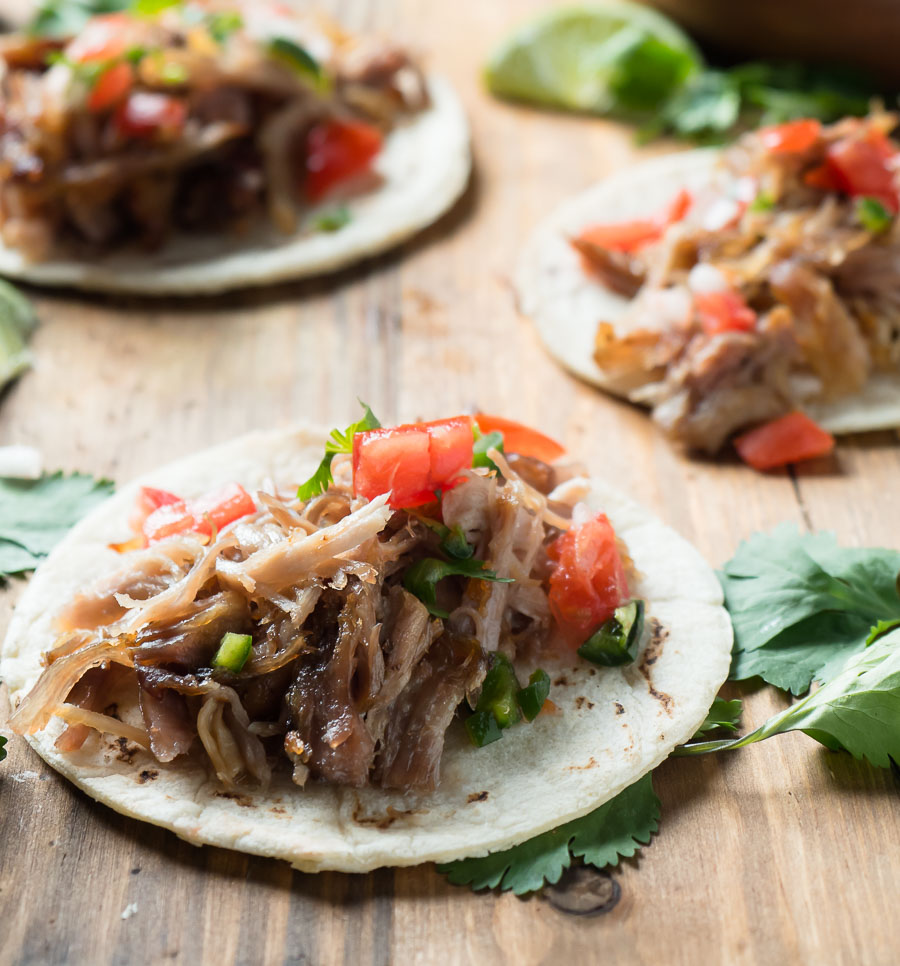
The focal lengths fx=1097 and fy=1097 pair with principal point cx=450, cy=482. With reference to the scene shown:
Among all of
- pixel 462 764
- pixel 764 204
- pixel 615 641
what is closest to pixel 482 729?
pixel 462 764

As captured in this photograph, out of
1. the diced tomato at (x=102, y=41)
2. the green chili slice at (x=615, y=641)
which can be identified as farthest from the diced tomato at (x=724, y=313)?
the diced tomato at (x=102, y=41)

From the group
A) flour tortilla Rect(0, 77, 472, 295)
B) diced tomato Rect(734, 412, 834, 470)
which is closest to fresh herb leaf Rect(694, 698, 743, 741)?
diced tomato Rect(734, 412, 834, 470)

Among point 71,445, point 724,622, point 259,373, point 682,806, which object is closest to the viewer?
point 682,806

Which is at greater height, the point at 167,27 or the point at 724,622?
the point at 167,27

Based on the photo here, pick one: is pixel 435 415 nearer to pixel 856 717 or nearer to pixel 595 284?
pixel 595 284

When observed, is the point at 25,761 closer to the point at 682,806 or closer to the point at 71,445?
the point at 71,445

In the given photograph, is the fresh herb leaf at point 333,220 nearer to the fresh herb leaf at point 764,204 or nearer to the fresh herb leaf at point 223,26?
the fresh herb leaf at point 223,26

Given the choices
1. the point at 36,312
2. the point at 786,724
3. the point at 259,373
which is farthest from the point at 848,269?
the point at 36,312

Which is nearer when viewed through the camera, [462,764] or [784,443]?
[462,764]
